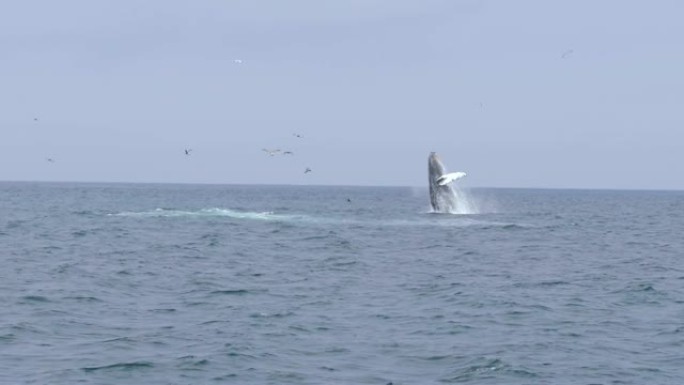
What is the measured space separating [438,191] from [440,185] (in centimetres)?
543

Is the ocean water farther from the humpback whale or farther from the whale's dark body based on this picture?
the whale's dark body

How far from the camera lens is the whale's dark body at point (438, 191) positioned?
57.8 meters

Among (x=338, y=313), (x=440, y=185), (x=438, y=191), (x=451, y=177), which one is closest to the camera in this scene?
(x=338, y=313)

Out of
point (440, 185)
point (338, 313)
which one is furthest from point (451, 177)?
point (338, 313)

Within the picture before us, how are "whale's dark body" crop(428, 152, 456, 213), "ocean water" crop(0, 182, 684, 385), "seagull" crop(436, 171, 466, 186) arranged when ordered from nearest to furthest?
"ocean water" crop(0, 182, 684, 385), "seagull" crop(436, 171, 466, 186), "whale's dark body" crop(428, 152, 456, 213)

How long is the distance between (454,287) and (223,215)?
49.3 meters

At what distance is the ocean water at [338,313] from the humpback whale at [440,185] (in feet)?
18.2

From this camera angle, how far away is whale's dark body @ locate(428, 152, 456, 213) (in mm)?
57844

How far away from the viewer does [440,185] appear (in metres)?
58.7

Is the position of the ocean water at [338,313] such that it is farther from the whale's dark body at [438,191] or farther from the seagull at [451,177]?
the whale's dark body at [438,191]

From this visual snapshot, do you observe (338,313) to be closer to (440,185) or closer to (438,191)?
(440,185)

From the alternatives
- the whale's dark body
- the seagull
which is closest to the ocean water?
the seagull

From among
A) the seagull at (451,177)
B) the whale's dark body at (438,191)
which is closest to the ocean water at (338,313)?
the seagull at (451,177)

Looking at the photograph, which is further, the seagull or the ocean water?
the seagull
